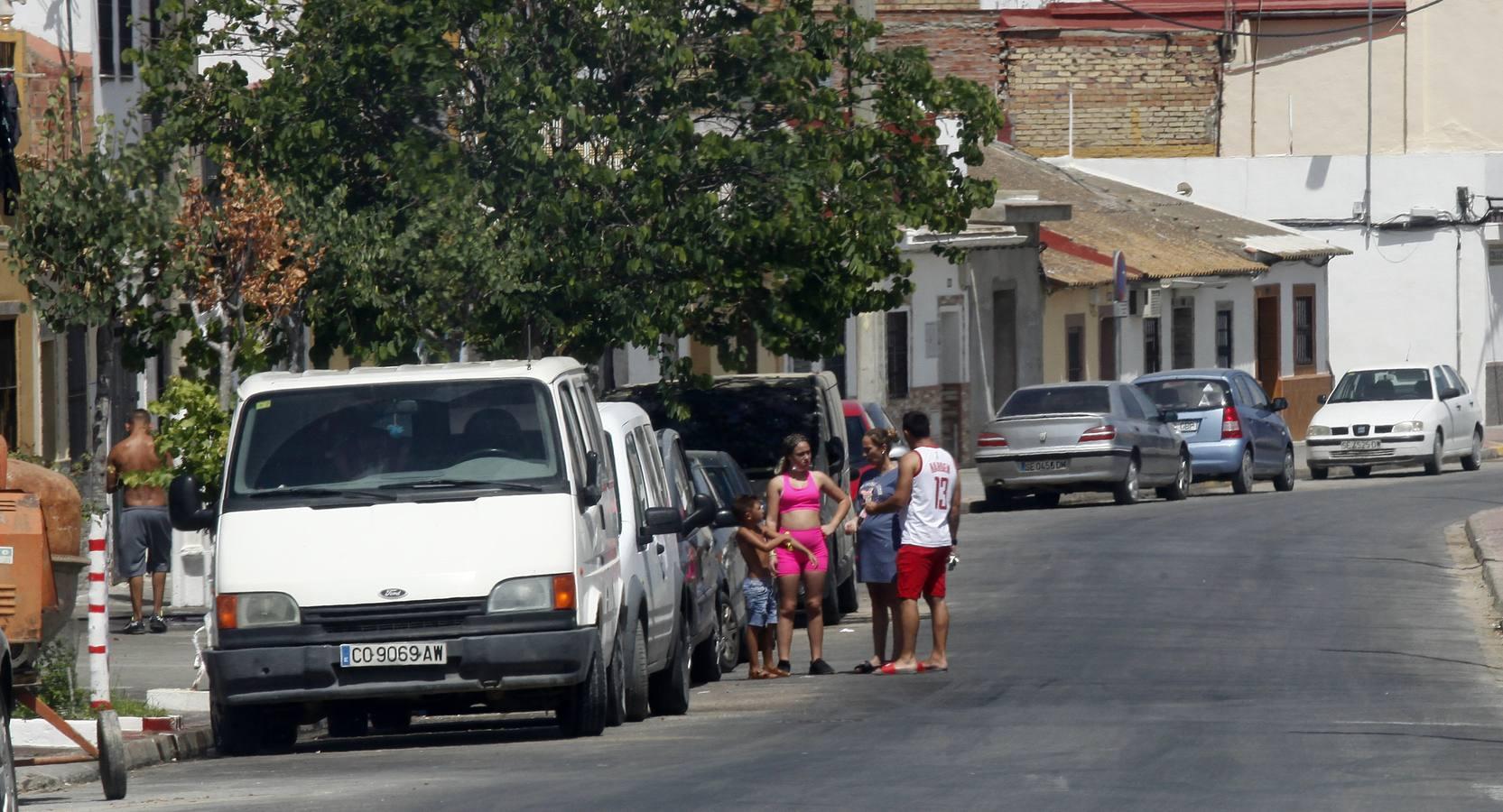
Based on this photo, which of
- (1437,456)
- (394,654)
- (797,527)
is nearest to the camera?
(394,654)

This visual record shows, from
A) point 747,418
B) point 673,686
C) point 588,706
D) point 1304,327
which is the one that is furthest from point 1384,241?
point 588,706

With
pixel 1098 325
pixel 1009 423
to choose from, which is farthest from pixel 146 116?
pixel 1098 325

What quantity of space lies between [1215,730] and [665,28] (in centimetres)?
986

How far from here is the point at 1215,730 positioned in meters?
12.1

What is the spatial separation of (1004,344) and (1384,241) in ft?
43.9

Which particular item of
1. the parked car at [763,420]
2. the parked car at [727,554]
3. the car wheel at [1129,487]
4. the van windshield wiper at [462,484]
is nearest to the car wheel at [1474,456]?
the car wheel at [1129,487]

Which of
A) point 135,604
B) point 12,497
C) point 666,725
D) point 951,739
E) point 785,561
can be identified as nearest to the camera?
point 12,497

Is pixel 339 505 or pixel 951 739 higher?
pixel 339 505

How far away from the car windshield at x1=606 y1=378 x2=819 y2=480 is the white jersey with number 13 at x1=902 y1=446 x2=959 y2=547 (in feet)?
11.4

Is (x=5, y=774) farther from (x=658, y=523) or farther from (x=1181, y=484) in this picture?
(x=1181, y=484)

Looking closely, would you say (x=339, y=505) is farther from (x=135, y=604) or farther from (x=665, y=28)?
(x=665, y=28)

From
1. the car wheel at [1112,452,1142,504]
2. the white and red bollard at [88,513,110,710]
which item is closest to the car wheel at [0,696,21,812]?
the white and red bollard at [88,513,110,710]

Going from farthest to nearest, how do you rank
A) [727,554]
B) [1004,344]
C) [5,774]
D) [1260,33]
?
[1260,33]
[1004,344]
[727,554]
[5,774]

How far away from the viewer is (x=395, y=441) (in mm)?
12570
